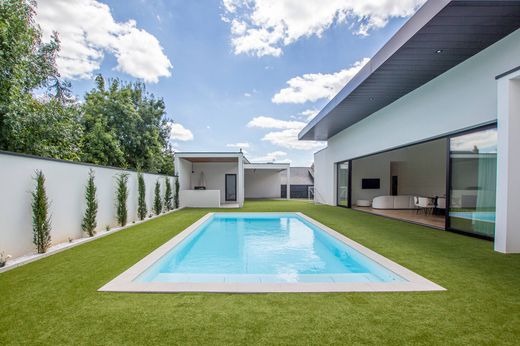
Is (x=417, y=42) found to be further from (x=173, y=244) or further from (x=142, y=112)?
(x=142, y=112)

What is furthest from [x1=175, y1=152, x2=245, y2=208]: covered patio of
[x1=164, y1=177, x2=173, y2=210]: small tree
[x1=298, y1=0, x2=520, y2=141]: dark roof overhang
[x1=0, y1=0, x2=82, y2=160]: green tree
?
[x1=298, y1=0, x2=520, y2=141]: dark roof overhang

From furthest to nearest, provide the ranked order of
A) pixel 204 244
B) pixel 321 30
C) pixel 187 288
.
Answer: pixel 321 30 < pixel 204 244 < pixel 187 288

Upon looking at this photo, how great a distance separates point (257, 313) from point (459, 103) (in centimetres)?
711

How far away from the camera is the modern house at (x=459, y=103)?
4.82 m

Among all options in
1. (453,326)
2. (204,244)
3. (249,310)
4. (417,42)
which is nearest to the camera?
(453,326)

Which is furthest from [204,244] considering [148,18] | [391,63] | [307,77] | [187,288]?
[307,77]

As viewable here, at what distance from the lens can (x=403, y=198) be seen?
1343 cm

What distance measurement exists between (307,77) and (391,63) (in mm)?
9831

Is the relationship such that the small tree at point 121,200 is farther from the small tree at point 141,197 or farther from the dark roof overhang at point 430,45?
the dark roof overhang at point 430,45

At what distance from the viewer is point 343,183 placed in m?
14.8

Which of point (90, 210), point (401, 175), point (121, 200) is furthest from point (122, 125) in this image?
point (401, 175)

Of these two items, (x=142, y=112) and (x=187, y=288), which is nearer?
(x=187, y=288)

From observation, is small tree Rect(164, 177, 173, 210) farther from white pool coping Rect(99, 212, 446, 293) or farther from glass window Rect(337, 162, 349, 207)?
glass window Rect(337, 162, 349, 207)

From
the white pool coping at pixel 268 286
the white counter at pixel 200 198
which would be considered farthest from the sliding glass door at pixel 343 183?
the white pool coping at pixel 268 286
